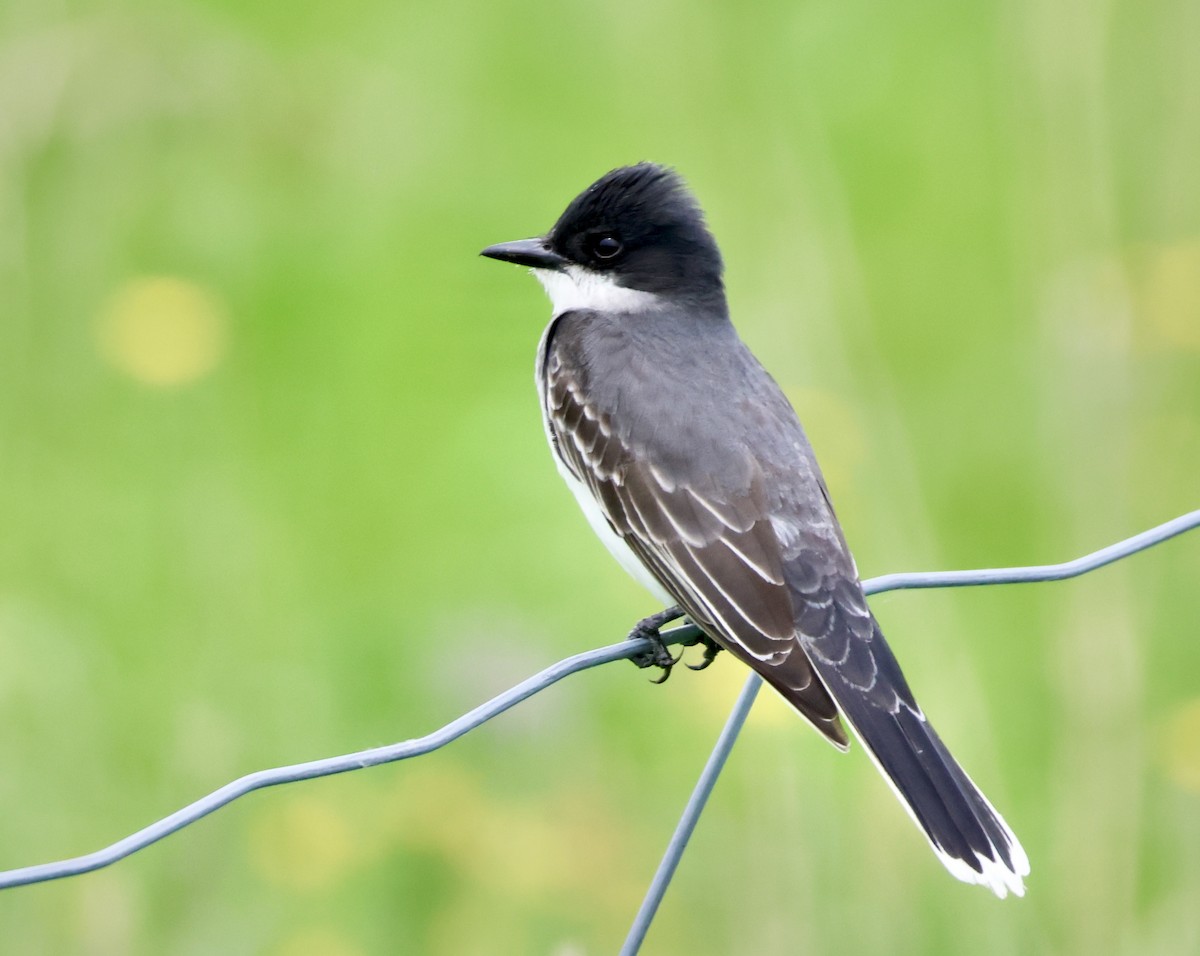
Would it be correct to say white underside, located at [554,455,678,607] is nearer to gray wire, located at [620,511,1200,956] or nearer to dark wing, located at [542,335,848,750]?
dark wing, located at [542,335,848,750]

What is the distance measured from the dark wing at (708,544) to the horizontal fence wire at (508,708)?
0.35 metres

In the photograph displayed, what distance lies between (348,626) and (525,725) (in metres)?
0.89

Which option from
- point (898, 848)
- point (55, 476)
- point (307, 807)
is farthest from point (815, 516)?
point (55, 476)

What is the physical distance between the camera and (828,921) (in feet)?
13.2

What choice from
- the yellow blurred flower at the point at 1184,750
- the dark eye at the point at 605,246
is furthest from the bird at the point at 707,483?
the yellow blurred flower at the point at 1184,750

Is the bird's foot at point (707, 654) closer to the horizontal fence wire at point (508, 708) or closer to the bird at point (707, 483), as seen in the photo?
the bird at point (707, 483)

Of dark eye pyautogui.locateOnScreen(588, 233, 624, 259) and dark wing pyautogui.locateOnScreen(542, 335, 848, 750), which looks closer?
dark wing pyautogui.locateOnScreen(542, 335, 848, 750)

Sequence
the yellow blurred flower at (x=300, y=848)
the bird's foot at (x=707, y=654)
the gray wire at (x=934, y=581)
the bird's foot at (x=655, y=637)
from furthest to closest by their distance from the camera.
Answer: the bird's foot at (x=707, y=654) → the bird's foot at (x=655, y=637) → the yellow blurred flower at (x=300, y=848) → the gray wire at (x=934, y=581)

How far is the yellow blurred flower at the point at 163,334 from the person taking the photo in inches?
201

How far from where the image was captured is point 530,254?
5078 millimetres

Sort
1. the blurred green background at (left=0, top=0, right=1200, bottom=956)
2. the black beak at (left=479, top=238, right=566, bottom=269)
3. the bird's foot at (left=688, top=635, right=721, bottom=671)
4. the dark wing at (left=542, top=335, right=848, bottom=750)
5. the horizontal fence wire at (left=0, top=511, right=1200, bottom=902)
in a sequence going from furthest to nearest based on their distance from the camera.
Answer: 1. the black beak at (left=479, top=238, right=566, bottom=269)
2. the bird's foot at (left=688, top=635, right=721, bottom=671)
3. the blurred green background at (left=0, top=0, right=1200, bottom=956)
4. the dark wing at (left=542, top=335, right=848, bottom=750)
5. the horizontal fence wire at (left=0, top=511, right=1200, bottom=902)

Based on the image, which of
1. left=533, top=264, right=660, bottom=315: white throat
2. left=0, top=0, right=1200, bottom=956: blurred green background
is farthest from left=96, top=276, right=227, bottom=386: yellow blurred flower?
left=533, top=264, right=660, bottom=315: white throat

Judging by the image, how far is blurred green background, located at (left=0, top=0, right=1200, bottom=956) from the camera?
4.21 m

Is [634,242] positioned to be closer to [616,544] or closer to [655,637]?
[616,544]
